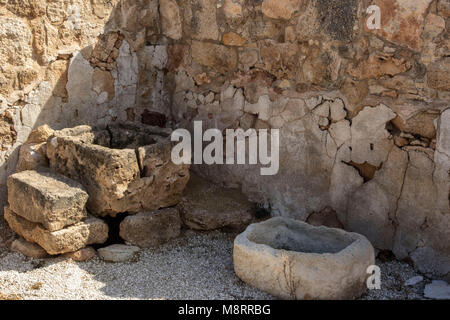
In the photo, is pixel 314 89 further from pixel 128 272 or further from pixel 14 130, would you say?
pixel 14 130

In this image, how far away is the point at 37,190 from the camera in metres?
3.78

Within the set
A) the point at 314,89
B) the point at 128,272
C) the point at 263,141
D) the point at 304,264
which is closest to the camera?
the point at 304,264

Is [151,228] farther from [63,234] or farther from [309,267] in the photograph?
[309,267]

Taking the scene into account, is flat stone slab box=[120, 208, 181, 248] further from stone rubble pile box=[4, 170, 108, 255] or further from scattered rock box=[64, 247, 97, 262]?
scattered rock box=[64, 247, 97, 262]

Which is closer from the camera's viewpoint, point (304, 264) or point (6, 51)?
point (304, 264)

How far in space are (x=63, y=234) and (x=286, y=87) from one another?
2.00 metres

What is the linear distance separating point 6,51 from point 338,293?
119 inches

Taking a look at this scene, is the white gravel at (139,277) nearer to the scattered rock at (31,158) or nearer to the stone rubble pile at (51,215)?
the stone rubble pile at (51,215)

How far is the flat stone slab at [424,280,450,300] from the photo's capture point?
3.38m

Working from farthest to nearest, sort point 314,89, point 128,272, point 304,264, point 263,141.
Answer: point 263,141 → point 314,89 → point 128,272 → point 304,264

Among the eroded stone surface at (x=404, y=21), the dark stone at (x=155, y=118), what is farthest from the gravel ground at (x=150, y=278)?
the eroded stone surface at (x=404, y=21)

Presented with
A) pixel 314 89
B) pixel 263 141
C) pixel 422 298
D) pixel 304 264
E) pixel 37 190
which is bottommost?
pixel 422 298

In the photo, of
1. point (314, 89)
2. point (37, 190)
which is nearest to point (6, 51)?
point (37, 190)

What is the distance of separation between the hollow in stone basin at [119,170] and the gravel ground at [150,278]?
15.2 inches
